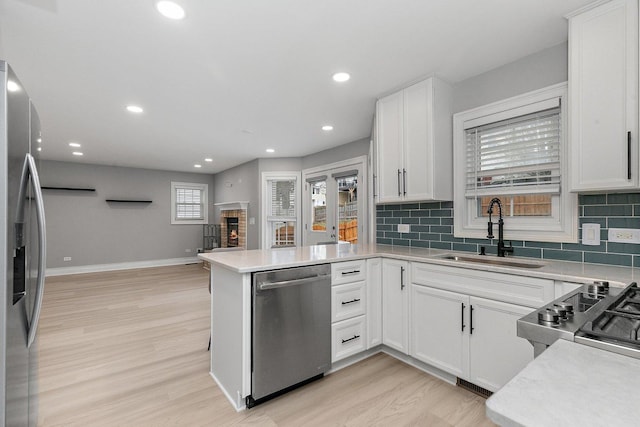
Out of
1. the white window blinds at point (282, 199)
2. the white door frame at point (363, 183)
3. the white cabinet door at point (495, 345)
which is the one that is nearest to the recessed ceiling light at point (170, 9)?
the white cabinet door at point (495, 345)

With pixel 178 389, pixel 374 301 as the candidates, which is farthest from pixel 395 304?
pixel 178 389

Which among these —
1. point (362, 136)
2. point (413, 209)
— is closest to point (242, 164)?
point (362, 136)

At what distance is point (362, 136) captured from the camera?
4555 millimetres

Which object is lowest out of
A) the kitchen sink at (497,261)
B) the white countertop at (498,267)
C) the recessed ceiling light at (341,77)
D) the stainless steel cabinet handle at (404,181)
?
A: the kitchen sink at (497,261)

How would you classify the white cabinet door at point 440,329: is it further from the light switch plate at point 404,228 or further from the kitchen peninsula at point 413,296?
the light switch plate at point 404,228

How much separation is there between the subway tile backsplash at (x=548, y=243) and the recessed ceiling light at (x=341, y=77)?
142 centimetres

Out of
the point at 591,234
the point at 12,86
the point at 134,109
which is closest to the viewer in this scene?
the point at 12,86

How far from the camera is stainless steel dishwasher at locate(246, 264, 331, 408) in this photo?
76.4 inches

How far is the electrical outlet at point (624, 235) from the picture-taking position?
6.09 ft

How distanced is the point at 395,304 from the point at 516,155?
61.2 inches

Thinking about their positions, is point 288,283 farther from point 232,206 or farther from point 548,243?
point 232,206

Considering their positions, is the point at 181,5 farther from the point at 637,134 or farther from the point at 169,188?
the point at 169,188

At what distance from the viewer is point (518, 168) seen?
242 cm

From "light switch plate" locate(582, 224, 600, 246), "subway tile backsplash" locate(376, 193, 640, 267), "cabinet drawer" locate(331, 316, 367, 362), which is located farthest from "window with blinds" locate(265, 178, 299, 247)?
"light switch plate" locate(582, 224, 600, 246)
